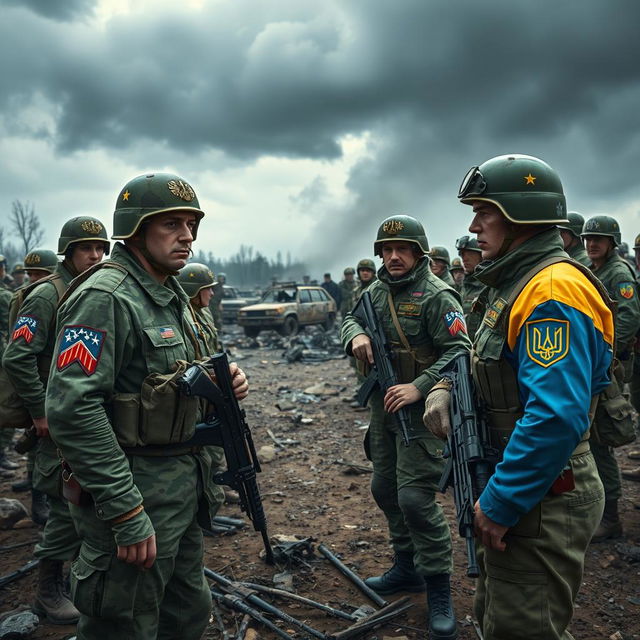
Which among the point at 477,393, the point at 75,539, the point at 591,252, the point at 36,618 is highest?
the point at 591,252

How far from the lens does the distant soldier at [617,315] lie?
4438mm

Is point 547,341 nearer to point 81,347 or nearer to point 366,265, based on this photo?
point 81,347

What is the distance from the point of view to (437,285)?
12.2 feet

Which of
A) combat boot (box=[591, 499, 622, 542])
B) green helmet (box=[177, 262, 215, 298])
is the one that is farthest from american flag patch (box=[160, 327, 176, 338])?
combat boot (box=[591, 499, 622, 542])

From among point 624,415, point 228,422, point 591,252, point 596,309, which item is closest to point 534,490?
point 596,309

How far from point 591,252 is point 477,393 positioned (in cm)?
398

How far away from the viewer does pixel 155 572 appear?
219 centimetres

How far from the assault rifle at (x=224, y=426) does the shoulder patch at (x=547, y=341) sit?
137cm

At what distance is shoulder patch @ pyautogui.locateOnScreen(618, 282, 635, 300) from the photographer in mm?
4906

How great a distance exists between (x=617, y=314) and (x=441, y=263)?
413cm

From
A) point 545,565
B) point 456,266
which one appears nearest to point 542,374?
point 545,565

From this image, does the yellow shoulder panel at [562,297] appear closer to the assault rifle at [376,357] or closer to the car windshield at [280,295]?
the assault rifle at [376,357]

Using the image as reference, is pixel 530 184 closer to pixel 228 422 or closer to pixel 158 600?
pixel 228 422

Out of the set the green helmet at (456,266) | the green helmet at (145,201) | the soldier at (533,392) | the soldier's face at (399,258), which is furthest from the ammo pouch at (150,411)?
the green helmet at (456,266)
